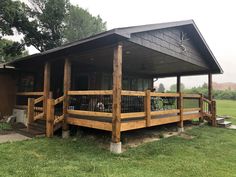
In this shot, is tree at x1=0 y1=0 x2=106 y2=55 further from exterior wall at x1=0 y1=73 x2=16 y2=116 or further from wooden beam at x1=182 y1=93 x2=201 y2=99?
wooden beam at x1=182 y1=93 x2=201 y2=99

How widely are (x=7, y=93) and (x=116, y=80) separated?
805cm

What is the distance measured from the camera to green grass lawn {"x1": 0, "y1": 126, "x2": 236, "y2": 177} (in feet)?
14.2

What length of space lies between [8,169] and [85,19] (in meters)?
21.1

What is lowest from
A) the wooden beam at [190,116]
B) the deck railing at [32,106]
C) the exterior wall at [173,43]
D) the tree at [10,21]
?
the wooden beam at [190,116]

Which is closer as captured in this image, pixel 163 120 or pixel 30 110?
pixel 163 120

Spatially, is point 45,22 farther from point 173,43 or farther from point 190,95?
point 190,95

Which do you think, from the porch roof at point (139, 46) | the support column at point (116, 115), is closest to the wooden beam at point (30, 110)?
the porch roof at point (139, 46)

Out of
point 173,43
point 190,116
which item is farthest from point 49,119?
point 190,116

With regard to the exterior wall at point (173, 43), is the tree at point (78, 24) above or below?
above

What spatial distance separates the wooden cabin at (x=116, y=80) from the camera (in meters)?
5.97

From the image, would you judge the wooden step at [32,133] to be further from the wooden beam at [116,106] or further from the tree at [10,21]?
the tree at [10,21]

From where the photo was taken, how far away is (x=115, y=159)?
518 cm

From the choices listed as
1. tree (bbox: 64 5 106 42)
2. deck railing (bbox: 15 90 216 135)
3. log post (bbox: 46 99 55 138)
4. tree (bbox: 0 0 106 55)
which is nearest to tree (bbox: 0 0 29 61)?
tree (bbox: 0 0 106 55)

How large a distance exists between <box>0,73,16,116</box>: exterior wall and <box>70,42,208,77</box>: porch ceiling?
399cm
